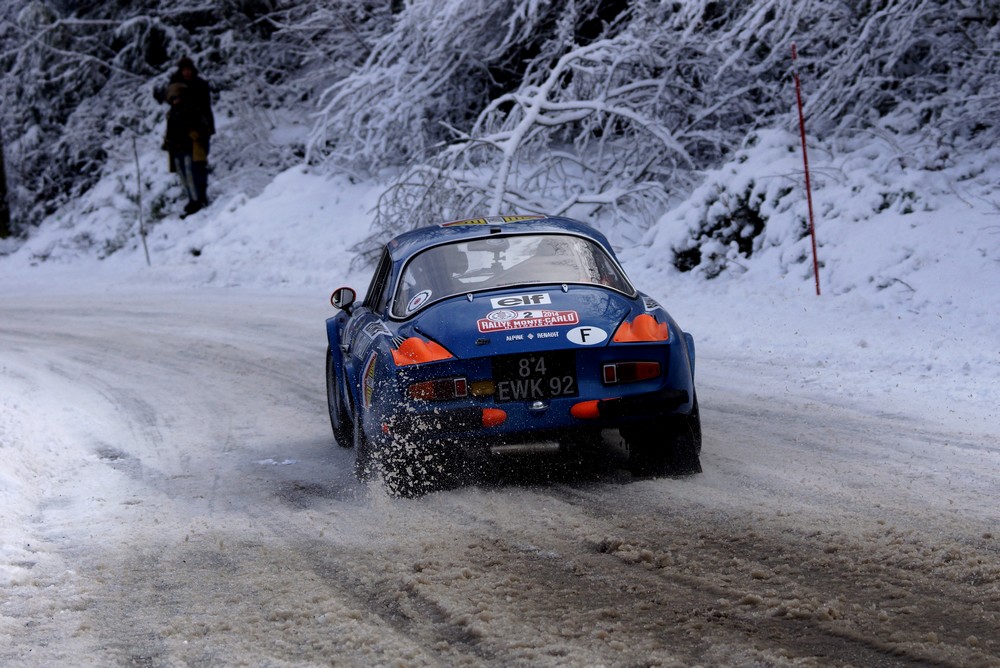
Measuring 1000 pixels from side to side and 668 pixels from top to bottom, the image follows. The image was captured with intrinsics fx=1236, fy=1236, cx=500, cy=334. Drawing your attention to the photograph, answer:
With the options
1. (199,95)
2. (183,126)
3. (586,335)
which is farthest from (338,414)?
(199,95)

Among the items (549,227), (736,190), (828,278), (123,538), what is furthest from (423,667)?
(736,190)

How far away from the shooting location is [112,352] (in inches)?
511

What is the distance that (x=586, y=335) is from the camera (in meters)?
6.18

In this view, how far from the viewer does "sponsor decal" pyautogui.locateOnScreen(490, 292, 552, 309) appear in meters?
6.40

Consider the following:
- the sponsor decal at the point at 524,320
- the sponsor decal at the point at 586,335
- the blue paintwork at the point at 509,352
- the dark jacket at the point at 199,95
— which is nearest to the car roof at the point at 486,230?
the blue paintwork at the point at 509,352

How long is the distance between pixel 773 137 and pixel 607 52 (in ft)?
10.7

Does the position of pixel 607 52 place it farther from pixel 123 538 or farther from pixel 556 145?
pixel 123 538

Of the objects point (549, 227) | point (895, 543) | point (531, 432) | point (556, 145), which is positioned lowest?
point (895, 543)

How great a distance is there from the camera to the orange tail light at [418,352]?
613cm

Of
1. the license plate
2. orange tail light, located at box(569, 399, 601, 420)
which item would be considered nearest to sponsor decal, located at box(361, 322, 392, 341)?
the license plate

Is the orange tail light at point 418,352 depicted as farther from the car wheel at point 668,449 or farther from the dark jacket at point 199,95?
the dark jacket at point 199,95

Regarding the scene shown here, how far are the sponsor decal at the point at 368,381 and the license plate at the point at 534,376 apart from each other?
701 mm

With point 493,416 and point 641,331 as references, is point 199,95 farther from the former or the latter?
point 493,416

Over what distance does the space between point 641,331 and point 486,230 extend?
55.6 inches
